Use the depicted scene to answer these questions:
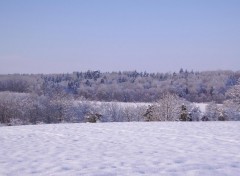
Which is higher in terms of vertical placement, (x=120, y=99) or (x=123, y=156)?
(x=123, y=156)

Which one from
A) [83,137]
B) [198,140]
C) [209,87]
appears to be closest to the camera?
[198,140]

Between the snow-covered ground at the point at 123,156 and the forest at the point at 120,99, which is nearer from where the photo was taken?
the snow-covered ground at the point at 123,156

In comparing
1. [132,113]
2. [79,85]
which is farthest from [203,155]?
[79,85]

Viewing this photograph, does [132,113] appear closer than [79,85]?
Yes

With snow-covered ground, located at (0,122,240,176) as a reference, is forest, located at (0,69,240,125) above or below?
below

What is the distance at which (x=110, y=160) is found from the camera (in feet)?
36.5

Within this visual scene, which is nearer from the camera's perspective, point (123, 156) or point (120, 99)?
point (123, 156)

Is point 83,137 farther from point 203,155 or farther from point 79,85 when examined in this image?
point 79,85

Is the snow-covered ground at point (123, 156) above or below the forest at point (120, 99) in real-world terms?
above

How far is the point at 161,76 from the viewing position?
196875 millimetres

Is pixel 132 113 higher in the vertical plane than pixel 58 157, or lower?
lower

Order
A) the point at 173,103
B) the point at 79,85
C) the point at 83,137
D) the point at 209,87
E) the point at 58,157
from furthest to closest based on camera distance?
1. the point at 79,85
2. the point at 209,87
3. the point at 173,103
4. the point at 83,137
5. the point at 58,157

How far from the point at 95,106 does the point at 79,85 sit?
233ft

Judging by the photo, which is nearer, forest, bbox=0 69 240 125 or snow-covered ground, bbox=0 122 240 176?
snow-covered ground, bbox=0 122 240 176
